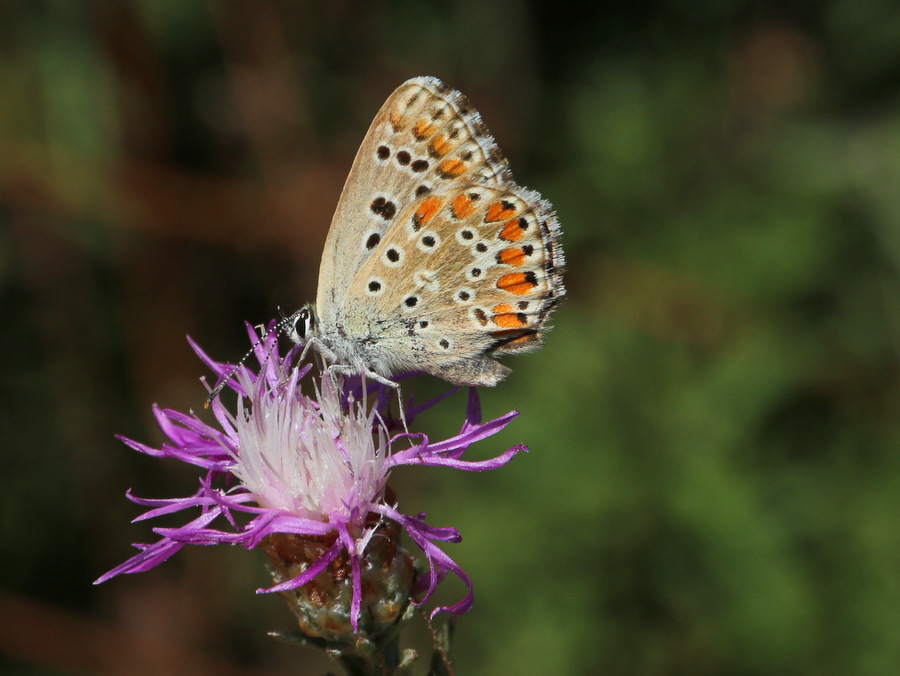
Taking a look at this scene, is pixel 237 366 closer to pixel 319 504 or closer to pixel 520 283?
pixel 319 504

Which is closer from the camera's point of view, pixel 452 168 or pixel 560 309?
pixel 452 168

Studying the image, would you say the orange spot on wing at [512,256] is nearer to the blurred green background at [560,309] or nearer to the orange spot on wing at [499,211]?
the orange spot on wing at [499,211]

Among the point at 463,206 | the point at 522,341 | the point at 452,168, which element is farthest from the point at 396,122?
the point at 522,341

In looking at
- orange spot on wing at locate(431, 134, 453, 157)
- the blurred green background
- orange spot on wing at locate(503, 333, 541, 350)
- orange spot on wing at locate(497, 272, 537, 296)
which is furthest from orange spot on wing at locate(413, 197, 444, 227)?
the blurred green background

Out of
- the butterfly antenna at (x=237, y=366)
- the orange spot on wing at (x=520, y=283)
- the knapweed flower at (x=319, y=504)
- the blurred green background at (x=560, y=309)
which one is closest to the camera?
the knapweed flower at (x=319, y=504)

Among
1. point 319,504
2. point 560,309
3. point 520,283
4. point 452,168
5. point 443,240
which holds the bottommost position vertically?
point 560,309

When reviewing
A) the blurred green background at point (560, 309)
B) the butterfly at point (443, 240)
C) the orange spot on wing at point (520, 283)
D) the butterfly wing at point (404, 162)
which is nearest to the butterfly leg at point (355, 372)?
the butterfly at point (443, 240)

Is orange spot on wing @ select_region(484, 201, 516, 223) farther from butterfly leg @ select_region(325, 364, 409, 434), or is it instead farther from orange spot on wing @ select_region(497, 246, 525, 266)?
butterfly leg @ select_region(325, 364, 409, 434)

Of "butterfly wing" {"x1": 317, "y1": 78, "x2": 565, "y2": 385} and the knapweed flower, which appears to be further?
"butterfly wing" {"x1": 317, "y1": 78, "x2": 565, "y2": 385}
